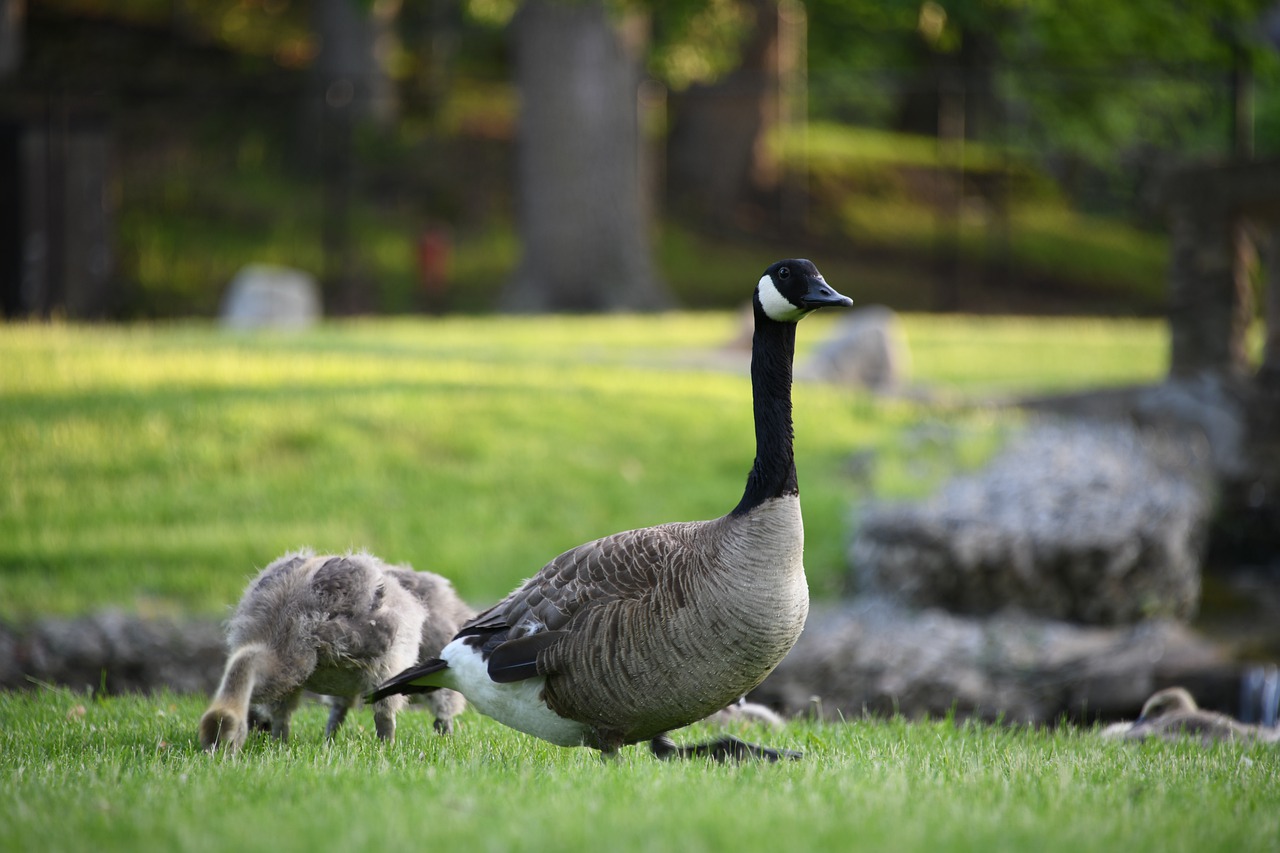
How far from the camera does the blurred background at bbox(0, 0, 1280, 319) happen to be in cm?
2219

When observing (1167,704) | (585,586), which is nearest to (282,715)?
(585,586)

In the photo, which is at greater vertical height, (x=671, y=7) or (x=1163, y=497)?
(x=671, y=7)

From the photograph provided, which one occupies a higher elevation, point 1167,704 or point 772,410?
point 772,410

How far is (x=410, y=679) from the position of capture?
5.28 m

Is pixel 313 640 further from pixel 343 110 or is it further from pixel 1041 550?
pixel 343 110

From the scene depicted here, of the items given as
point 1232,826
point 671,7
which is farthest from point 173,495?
point 671,7

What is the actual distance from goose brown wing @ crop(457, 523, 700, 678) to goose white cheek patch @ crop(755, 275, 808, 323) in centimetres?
89

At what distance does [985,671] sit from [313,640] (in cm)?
466

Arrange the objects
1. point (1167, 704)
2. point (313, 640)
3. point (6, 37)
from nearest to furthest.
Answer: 1. point (313, 640)
2. point (1167, 704)
3. point (6, 37)

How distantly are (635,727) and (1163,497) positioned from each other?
6.63 m

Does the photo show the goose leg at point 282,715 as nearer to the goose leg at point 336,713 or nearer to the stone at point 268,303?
the goose leg at point 336,713

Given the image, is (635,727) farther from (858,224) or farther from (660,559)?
(858,224)

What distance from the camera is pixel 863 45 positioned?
32094 mm

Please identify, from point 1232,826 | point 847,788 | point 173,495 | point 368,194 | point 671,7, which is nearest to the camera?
point 1232,826
